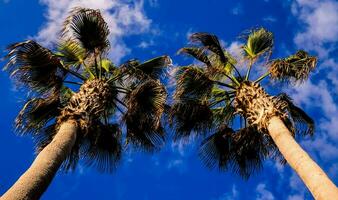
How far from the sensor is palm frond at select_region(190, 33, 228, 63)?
13.2 metres

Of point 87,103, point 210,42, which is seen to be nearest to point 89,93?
point 87,103

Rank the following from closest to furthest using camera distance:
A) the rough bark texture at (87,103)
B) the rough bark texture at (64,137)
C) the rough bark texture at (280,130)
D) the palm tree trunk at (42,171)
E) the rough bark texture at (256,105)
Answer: the palm tree trunk at (42,171), the rough bark texture at (64,137), the rough bark texture at (280,130), the rough bark texture at (87,103), the rough bark texture at (256,105)

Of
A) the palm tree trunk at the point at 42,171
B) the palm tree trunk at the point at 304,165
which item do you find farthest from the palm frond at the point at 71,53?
the palm tree trunk at the point at 304,165

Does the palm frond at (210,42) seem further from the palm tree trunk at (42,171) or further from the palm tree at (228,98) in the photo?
the palm tree trunk at (42,171)

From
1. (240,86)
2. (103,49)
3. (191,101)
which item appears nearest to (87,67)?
(103,49)

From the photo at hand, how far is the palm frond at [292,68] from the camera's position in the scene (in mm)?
12961

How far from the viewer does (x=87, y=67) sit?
527 inches

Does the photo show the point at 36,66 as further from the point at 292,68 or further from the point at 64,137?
the point at 292,68

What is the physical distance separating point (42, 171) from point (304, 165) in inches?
181

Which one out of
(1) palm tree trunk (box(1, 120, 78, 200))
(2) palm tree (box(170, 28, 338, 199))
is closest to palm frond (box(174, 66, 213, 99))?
(2) palm tree (box(170, 28, 338, 199))

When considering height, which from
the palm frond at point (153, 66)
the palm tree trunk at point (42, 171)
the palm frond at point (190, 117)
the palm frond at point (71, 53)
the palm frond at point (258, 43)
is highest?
the palm frond at point (258, 43)

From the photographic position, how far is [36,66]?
12.1 m

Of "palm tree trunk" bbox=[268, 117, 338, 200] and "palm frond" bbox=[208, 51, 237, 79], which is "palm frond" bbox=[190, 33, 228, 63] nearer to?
"palm frond" bbox=[208, 51, 237, 79]

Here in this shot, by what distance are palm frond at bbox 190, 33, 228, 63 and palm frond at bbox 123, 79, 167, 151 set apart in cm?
169
